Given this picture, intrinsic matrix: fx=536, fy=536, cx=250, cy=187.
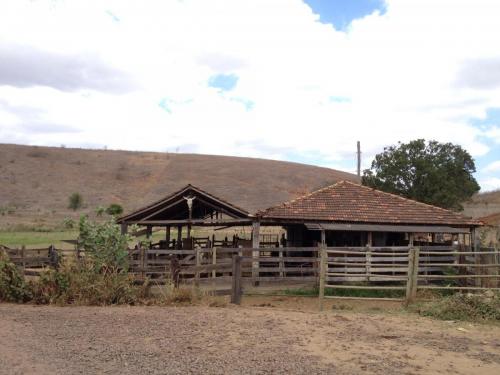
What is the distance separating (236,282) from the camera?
1202 centimetres

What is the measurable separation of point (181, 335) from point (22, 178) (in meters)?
70.7

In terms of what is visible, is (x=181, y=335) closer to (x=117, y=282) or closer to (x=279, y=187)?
(x=117, y=282)

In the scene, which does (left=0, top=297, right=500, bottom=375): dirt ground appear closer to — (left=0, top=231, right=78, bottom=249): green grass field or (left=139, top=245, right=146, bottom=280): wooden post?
(left=139, top=245, right=146, bottom=280): wooden post

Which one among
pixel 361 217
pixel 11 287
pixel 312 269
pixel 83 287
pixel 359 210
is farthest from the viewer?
pixel 359 210

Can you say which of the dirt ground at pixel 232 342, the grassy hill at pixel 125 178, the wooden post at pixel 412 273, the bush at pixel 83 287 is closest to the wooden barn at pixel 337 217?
the wooden post at pixel 412 273

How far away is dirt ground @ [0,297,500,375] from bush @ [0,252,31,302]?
2.52 feet

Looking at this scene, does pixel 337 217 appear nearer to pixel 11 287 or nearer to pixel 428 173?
pixel 11 287

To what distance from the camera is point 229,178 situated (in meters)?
73.9

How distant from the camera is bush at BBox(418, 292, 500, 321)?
34.4 ft

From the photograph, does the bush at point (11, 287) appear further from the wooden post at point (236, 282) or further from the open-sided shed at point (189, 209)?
the open-sided shed at point (189, 209)

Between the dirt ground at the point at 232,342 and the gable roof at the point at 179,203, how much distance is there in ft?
25.9

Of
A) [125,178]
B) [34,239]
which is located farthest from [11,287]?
[125,178]

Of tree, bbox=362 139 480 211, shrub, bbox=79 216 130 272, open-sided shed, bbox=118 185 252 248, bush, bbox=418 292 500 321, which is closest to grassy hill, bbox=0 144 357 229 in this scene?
tree, bbox=362 139 480 211

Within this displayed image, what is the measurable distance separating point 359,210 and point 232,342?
495 inches
